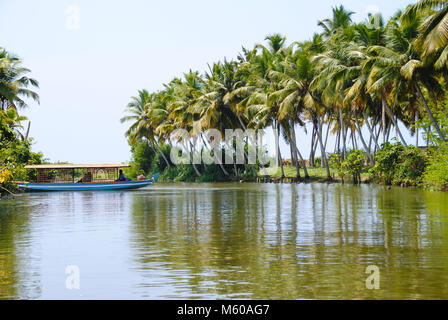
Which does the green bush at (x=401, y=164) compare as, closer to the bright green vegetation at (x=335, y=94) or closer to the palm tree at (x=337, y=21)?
the bright green vegetation at (x=335, y=94)

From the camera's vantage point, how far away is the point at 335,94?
3966cm

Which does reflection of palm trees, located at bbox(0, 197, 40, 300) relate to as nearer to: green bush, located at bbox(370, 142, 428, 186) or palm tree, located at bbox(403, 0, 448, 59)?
palm tree, located at bbox(403, 0, 448, 59)

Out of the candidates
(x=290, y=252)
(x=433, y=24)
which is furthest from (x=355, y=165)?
(x=290, y=252)

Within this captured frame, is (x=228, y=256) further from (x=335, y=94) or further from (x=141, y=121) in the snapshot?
(x=141, y=121)

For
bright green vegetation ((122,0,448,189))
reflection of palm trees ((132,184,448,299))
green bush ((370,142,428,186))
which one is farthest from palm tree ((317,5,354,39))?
reflection of palm trees ((132,184,448,299))

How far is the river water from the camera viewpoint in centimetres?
748

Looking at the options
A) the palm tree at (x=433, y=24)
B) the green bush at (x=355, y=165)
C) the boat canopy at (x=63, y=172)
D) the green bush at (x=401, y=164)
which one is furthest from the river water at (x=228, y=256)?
the green bush at (x=355, y=165)

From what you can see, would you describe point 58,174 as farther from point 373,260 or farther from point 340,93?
point 373,260

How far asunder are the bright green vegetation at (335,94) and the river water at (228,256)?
14537 millimetres

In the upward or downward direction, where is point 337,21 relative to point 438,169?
upward

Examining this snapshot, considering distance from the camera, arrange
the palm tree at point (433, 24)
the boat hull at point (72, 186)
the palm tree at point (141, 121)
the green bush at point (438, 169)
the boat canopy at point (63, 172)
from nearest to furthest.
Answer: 1. the palm tree at point (433, 24)
2. the green bush at point (438, 169)
3. the boat canopy at point (63, 172)
4. the boat hull at point (72, 186)
5. the palm tree at point (141, 121)

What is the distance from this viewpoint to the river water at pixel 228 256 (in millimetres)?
7484

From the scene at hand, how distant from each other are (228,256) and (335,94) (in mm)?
31150

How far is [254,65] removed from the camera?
164ft
